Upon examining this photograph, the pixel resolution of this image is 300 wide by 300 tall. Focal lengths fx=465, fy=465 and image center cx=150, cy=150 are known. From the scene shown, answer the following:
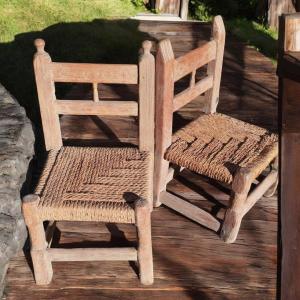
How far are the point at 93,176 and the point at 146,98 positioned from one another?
1.45ft

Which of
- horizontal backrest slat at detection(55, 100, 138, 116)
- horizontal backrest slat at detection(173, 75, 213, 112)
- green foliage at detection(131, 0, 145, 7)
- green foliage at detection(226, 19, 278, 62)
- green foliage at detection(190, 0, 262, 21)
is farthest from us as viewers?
green foliage at detection(190, 0, 262, 21)

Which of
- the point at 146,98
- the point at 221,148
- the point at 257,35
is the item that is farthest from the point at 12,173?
the point at 257,35

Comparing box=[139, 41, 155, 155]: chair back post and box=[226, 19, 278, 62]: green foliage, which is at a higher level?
box=[139, 41, 155, 155]: chair back post

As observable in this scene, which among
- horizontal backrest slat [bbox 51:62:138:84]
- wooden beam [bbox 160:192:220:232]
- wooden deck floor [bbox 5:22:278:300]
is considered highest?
horizontal backrest slat [bbox 51:62:138:84]

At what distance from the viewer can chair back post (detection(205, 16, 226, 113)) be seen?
2.57m

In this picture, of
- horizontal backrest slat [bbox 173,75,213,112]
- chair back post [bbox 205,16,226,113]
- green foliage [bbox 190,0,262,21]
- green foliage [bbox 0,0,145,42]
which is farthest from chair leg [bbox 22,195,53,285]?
green foliage [bbox 190,0,262,21]

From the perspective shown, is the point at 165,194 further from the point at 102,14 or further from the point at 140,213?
the point at 102,14

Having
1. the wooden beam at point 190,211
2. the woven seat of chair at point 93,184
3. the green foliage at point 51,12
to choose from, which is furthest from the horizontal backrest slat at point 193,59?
the green foliage at point 51,12

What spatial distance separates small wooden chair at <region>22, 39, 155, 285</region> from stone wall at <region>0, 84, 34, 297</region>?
193 millimetres

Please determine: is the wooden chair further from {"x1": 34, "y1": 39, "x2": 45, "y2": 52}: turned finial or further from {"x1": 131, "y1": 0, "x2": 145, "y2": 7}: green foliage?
{"x1": 131, "y1": 0, "x2": 145, "y2": 7}: green foliage

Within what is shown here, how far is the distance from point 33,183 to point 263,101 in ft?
6.66

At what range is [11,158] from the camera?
2.43 m

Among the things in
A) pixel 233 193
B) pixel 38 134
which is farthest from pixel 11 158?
pixel 38 134

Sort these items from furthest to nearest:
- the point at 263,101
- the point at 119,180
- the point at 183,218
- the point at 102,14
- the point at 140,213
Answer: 1. the point at 102,14
2. the point at 263,101
3. the point at 183,218
4. the point at 119,180
5. the point at 140,213
